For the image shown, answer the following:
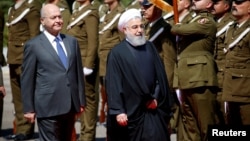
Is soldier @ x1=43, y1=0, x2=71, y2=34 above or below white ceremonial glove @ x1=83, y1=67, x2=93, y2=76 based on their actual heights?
above

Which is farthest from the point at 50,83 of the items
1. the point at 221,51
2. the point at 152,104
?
the point at 221,51

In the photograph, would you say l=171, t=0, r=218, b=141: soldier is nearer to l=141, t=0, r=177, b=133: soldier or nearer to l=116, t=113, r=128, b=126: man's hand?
l=141, t=0, r=177, b=133: soldier

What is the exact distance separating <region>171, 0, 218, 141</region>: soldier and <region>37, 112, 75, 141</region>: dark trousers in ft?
5.07

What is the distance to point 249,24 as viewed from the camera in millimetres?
10883

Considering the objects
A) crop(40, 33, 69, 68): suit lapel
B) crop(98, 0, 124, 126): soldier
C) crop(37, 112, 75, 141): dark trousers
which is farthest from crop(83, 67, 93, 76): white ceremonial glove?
crop(40, 33, 69, 68): suit lapel

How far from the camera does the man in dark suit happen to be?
34.9ft

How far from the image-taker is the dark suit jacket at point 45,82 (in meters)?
10.6

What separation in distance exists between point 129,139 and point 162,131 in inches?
13.1

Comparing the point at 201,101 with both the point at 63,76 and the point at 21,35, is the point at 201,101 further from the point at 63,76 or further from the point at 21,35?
the point at 21,35

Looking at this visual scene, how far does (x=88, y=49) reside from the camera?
13680 mm

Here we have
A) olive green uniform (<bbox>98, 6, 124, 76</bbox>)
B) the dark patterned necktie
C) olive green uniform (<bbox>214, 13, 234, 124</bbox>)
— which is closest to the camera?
the dark patterned necktie

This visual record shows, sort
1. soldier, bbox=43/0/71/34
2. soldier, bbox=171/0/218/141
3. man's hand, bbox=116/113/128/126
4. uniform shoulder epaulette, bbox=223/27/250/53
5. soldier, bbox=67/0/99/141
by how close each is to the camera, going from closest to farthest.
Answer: man's hand, bbox=116/113/128/126
uniform shoulder epaulette, bbox=223/27/250/53
soldier, bbox=171/0/218/141
soldier, bbox=67/0/99/141
soldier, bbox=43/0/71/34

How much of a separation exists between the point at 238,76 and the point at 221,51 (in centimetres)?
106

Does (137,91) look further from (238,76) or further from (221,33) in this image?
(221,33)
